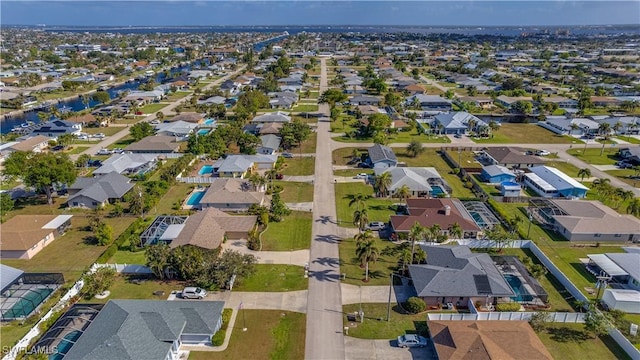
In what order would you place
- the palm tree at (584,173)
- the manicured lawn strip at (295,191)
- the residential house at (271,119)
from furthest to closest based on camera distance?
the residential house at (271,119) → the palm tree at (584,173) → the manicured lawn strip at (295,191)

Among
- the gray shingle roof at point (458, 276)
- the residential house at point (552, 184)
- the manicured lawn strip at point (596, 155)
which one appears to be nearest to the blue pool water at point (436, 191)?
the residential house at point (552, 184)

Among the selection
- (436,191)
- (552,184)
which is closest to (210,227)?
(436,191)

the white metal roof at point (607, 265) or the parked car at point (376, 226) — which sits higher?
the white metal roof at point (607, 265)

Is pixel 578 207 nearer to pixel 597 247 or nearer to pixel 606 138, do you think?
pixel 597 247

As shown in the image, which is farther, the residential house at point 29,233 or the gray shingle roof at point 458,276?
the residential house at point 29,233

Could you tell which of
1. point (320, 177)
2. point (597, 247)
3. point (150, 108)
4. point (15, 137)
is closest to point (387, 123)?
point (320, 177)

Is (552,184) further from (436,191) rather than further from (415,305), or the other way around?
(415,305)

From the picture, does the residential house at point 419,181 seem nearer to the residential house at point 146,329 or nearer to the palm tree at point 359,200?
the palm tree at point 359,200
